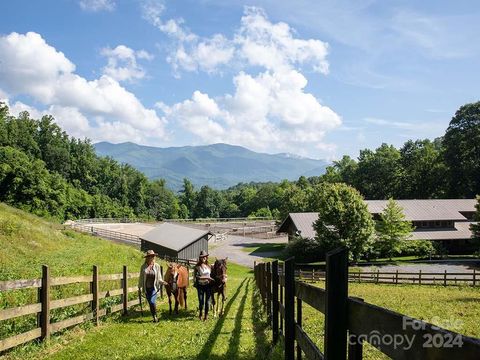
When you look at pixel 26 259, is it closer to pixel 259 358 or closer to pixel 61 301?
pixel 61 301

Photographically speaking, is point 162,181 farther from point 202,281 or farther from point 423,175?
point 202,281

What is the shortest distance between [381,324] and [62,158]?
419 ft

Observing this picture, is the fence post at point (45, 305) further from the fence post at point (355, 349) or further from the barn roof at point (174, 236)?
the barn roof at point (174, 236)

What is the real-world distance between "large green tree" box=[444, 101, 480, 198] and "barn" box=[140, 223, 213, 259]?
5206cm

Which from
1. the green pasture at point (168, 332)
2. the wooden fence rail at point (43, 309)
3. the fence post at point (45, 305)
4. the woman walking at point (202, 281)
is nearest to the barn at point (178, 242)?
the green pasture at point (168, 332)

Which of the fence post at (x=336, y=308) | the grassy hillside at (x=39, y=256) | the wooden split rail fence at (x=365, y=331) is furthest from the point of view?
the grassy hillside at (x=39, y=256)

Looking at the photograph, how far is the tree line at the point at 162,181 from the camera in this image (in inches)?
3078

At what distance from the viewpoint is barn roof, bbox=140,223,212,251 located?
166 ft

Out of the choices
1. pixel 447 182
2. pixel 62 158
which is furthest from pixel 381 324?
pixel 62 158

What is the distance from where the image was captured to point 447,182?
3199 inches

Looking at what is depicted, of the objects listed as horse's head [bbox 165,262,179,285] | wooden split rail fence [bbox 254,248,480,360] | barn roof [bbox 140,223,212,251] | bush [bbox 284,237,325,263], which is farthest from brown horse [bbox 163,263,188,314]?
bush [bbox 284,237,325,263]

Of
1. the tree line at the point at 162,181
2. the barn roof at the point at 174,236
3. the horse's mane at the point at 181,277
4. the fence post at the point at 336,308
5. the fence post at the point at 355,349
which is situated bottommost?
the barn roof at the point at 174,236

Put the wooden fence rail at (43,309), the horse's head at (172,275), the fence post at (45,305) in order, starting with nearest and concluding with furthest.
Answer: the wooden fence rail at (43,309) < the fence post at (45,305) < the horse's head at (172,275)

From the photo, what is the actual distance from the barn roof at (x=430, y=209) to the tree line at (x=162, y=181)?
9.13m
